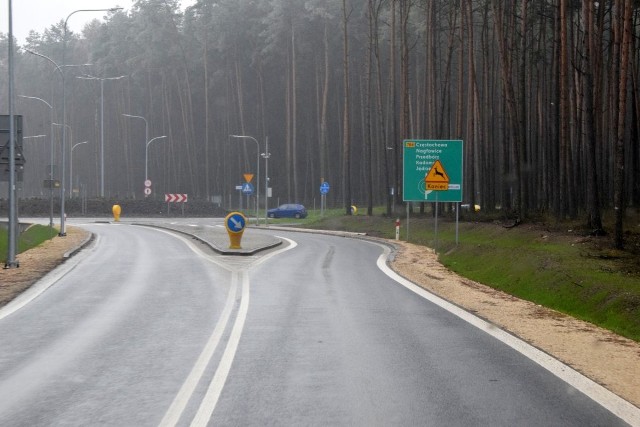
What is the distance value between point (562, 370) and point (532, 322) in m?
4.54

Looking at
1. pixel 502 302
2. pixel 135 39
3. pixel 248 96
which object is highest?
pixel 135 39

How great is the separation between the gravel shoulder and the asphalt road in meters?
0.63

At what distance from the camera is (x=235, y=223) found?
3117cm

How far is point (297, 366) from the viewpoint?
1038cm

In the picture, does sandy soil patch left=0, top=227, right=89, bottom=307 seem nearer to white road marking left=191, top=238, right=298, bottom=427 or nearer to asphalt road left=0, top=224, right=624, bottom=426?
asphalt road left=0, top=224, right=624, bottom=426

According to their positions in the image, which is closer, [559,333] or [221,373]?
[221,373]

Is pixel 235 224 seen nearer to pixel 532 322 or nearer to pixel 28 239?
pixel 28 239

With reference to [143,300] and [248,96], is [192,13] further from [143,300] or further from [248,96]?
[143,300]

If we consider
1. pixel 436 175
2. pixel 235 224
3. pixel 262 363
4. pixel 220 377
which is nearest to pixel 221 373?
pixel 220 377

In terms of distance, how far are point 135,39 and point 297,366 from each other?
93521 millimetres

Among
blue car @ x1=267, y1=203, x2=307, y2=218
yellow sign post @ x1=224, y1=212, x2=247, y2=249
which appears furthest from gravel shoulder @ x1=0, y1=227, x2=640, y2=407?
blue car @ x1=267, y1=203, x2=307, y2=218

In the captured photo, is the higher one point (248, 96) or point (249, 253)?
point (248, 96)

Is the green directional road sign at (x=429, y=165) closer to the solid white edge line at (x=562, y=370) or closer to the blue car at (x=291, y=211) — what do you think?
the solid white edge line at (x=562, y=370)

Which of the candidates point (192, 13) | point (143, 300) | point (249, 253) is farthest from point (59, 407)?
point (192, 13)
